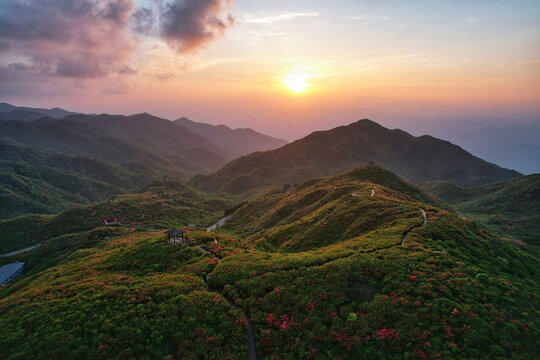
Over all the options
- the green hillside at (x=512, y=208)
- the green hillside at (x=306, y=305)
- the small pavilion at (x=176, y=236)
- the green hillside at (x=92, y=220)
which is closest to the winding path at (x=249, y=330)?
the green hillside at (x=306, y=305)

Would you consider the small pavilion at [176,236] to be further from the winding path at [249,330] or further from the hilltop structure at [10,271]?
the hilltop structure at [10,271]

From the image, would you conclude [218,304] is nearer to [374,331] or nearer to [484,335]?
[374,331]

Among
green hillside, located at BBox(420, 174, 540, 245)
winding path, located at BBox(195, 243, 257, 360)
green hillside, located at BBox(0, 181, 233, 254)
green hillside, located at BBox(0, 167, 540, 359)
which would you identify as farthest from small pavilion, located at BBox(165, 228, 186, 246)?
green hillside, located at BBox(420, 174, 540, 245)

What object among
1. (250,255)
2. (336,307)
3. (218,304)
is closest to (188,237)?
(250,255)

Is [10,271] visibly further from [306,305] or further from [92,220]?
[306,305]

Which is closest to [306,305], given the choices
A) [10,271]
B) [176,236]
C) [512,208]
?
[176,236]

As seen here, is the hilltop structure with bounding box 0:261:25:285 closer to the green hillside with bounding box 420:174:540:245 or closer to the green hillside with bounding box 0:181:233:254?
the green hillside with bounding box 0:181:233:254
